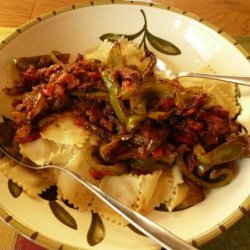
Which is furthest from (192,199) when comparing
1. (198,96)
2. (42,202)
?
(42,202)

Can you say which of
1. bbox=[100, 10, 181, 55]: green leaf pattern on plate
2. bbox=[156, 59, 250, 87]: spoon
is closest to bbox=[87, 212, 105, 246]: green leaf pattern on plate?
bbox=[156, 59, 250, 87]: spoon

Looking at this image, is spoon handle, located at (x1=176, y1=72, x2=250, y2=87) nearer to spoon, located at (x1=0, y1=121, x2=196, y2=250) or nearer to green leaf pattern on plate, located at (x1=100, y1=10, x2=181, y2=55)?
green leaf pattern on plate, located at (x1=100, y1=10, x2=181, y2=55)

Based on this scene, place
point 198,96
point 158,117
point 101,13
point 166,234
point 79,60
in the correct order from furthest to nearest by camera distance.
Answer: point 101,13
point 79,60
point 198,96
point 158,117
point 166,234

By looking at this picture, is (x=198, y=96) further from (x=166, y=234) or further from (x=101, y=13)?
(x=101, y=13)

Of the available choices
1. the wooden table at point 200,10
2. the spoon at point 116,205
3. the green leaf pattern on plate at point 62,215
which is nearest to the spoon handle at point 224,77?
the wooden table at point 200,10

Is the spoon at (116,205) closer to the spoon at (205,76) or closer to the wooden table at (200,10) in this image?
the spoon at (205,76)

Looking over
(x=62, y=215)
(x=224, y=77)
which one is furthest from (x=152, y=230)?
(x=224, y=77)
